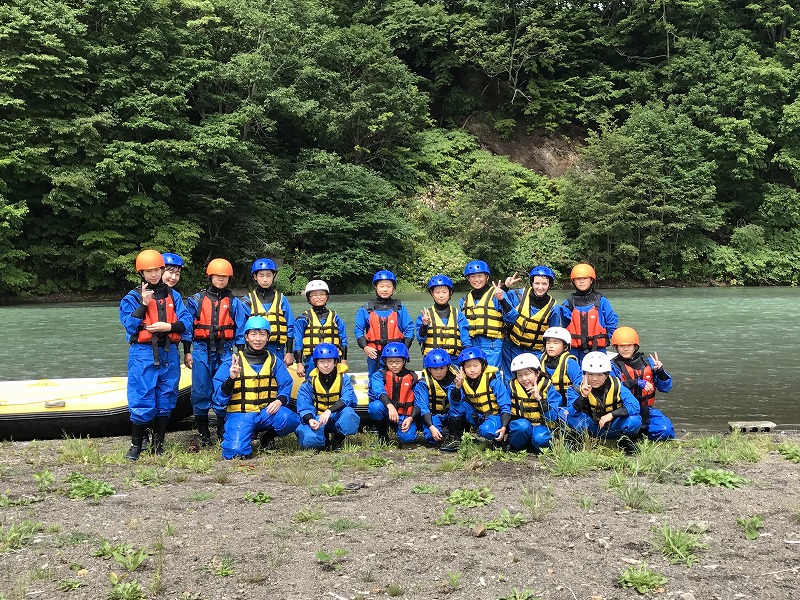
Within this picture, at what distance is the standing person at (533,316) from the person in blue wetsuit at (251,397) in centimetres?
256

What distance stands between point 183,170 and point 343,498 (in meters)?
20.3

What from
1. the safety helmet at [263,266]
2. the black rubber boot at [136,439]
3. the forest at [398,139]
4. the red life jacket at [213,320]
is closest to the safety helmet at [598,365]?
the safety helmet at [263,266]

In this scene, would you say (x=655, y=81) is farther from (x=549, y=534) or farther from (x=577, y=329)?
(x=549, y=534)

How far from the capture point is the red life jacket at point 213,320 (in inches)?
234

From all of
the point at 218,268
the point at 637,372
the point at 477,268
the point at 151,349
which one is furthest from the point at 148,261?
the point at 637,372

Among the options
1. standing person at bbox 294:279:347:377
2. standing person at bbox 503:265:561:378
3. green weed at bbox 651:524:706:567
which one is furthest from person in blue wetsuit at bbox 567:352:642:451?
standing person at bbox 294:279:347:377

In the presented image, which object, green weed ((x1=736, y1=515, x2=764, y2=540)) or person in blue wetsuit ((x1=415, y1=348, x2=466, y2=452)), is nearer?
green weed ((x1=736, y1=515, x2=764, y2=540))

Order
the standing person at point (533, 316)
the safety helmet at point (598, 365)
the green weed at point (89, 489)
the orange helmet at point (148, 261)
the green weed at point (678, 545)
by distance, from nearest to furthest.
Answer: the green weed at point (678, 545), the green weed at point (89, 489), the safety helmet at point (598, 365), the orange helmet at point (148, 261), the standing person at point (533, 316)

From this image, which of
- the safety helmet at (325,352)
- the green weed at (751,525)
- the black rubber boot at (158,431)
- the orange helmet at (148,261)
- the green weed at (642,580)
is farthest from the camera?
the safety helmet at (325,352)

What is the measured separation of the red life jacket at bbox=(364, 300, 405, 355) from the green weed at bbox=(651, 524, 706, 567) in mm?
3621

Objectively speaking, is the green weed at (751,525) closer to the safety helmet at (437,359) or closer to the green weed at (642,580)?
the green weed at (642,580)

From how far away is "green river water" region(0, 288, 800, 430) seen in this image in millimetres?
7645

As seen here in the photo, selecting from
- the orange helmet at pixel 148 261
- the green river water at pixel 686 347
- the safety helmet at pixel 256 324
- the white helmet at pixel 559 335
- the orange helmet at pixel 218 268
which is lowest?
the green river water at pixel 686 347

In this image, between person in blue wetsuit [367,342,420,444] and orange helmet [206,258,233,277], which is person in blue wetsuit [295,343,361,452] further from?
orange helmet [206,258,233,277]
